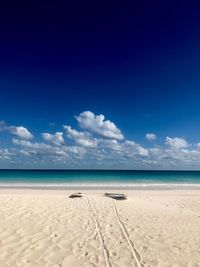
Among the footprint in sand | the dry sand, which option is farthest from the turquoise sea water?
the footprint in sand

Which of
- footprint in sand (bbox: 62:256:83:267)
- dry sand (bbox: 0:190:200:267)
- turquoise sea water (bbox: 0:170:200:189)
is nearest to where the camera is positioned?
footprint in sand (bbox: 62:256:83:267)

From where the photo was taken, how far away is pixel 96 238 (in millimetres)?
7602

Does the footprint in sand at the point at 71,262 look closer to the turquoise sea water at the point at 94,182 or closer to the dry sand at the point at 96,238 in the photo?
the dry sand at the point at 96,238

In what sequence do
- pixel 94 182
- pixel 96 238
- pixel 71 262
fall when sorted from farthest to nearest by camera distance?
pixel 94 182, pixel 96 238, pixel 71 262

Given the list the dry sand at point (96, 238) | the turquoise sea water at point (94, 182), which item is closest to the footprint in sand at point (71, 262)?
the dry sand at point (96, 238)

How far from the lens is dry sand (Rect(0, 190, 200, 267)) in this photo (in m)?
6.06

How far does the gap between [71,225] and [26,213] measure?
104 inches

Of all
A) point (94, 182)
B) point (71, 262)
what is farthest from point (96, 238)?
point (94, 182)

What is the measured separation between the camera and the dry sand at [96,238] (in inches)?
239

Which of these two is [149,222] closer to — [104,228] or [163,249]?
[104,228]

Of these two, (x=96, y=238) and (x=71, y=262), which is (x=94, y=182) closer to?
(x=96, y=238)

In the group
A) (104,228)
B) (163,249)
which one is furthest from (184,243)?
(104,228)

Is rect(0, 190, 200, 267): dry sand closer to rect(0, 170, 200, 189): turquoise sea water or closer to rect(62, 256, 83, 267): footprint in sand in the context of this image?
rect(62, 256, 83, 267): footprint in sand

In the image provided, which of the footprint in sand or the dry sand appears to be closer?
the footprint in sand
